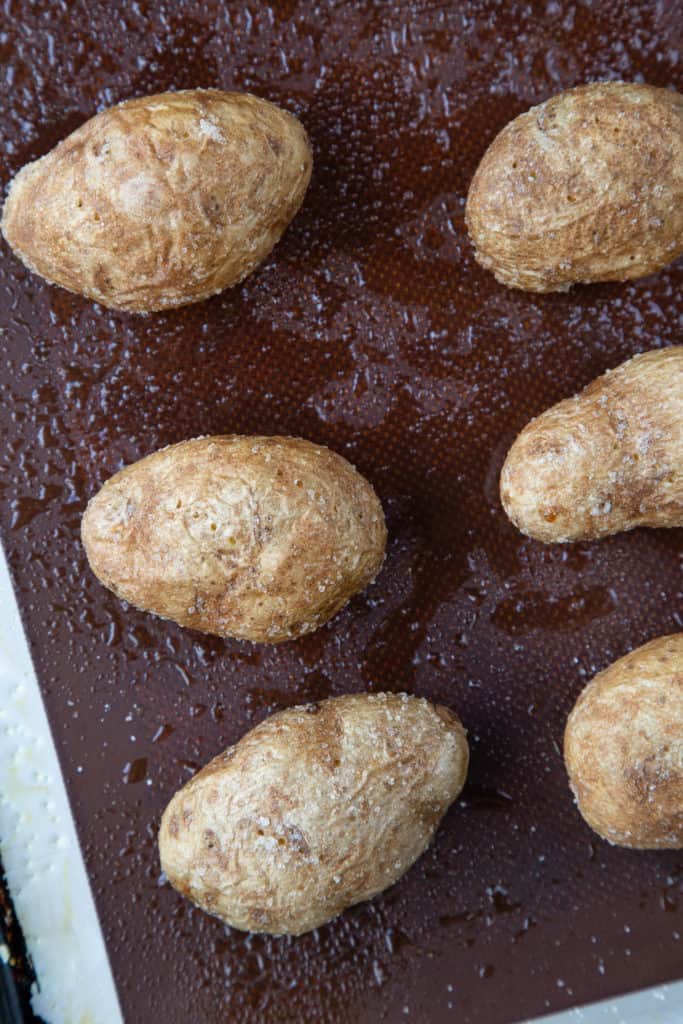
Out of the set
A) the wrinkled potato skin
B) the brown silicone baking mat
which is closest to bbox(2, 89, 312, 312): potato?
the brown silicone baking mat

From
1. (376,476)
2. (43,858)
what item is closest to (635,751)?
(376,476)

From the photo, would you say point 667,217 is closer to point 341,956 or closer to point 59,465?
point 59,465

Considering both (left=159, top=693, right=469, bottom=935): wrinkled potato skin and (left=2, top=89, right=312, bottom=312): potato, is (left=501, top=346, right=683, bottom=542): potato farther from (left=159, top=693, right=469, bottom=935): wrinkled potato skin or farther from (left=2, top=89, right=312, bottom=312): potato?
(left=2, top=89, right=312, bottom=312): potato

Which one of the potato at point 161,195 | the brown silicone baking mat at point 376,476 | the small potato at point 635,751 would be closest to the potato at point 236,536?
the brown silicone baking mat at point 376,476

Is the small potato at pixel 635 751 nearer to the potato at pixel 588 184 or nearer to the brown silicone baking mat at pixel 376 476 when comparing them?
the brown silicone baking mat at pixel 376 476

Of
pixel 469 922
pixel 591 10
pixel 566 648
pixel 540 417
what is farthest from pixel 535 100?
pixel 469 922
